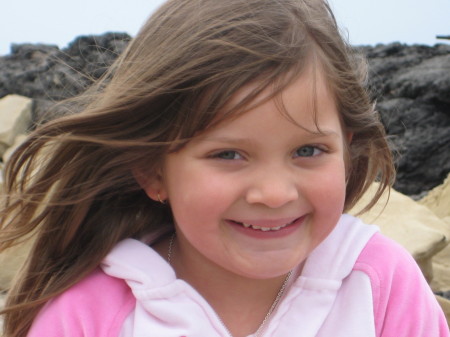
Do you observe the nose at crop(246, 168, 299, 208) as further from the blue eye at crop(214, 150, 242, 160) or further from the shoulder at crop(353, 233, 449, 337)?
the shoulder at crop(353, 233, 449, 337)

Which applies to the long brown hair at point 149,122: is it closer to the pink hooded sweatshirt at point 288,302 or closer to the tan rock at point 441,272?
the pink hooded sweatshirt at point 288,302

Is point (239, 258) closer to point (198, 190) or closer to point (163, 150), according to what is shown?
point (198, 190)

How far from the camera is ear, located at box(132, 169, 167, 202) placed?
1682mm

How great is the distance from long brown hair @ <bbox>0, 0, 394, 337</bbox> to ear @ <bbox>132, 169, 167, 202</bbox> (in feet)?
0.07

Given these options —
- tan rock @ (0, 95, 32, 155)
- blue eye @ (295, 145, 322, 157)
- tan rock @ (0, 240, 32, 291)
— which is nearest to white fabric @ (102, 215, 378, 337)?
blue eye @ (295, 145, 322, 157)

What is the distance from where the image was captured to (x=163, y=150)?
1.59 m

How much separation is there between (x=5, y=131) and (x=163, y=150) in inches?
179

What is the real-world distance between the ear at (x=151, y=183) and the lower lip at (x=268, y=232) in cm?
23

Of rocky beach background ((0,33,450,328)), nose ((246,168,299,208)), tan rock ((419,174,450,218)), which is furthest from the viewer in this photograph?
rocky beach background ((0,33,450,328))

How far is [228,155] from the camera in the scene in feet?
4.87

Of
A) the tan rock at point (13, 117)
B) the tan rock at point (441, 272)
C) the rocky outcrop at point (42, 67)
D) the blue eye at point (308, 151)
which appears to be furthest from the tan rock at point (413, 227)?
the tan rock at point (13, 117)

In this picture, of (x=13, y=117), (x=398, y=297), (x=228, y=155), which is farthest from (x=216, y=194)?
(x=13, y=117)

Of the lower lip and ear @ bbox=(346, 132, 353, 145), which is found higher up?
ear @ bbox=(346, 132, 353, 145)

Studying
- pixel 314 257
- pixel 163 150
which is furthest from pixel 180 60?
pixel 314 257
